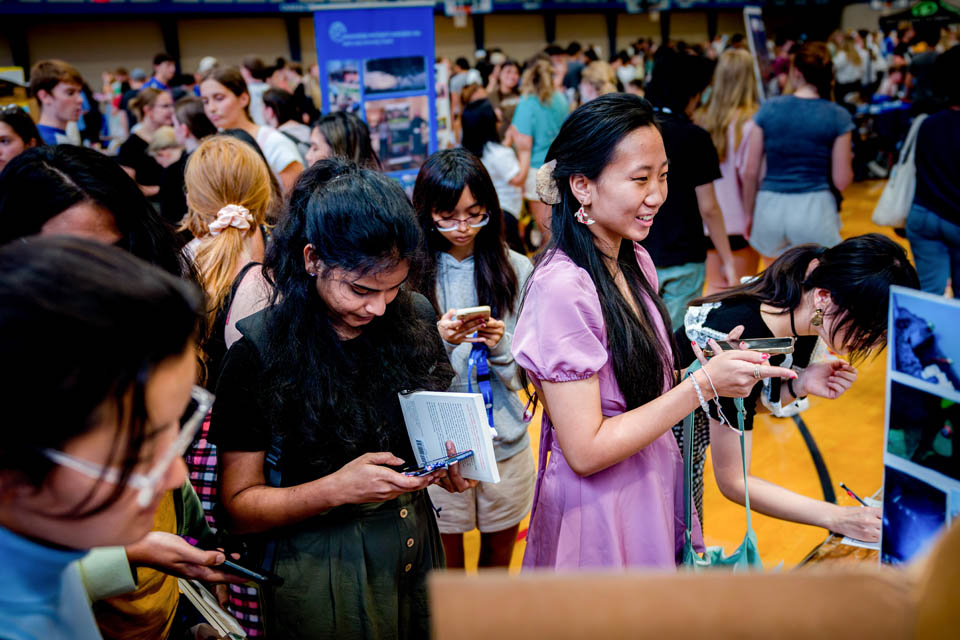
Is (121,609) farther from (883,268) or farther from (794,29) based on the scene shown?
(794,29)

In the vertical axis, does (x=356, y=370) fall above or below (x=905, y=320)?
below

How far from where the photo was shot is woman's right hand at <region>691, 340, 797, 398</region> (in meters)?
1.44

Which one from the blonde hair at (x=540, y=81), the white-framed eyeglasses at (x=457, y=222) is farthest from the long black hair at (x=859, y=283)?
the blonde hair at (x=540, y=81)

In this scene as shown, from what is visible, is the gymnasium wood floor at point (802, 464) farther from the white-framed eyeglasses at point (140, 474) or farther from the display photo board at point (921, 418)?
A: the white-framed eyeglasses at point (140, 474)

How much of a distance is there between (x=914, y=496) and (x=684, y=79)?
2.98 meters

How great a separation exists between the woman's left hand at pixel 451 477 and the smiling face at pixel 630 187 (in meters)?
0.60

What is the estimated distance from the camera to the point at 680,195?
3500 millimetres

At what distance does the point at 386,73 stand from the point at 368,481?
Answer: 3802mm

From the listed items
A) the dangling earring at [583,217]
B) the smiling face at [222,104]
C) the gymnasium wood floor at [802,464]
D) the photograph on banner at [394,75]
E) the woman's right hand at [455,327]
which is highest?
the photograph on banner at [394,75]

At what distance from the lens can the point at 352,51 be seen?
449 centimetres

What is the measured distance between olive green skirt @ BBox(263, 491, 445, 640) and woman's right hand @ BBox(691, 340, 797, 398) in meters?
0.70

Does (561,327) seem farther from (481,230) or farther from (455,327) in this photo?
(481,230)

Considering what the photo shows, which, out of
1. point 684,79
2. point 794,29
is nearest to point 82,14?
point 684,79

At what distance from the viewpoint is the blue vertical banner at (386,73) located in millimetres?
4441
